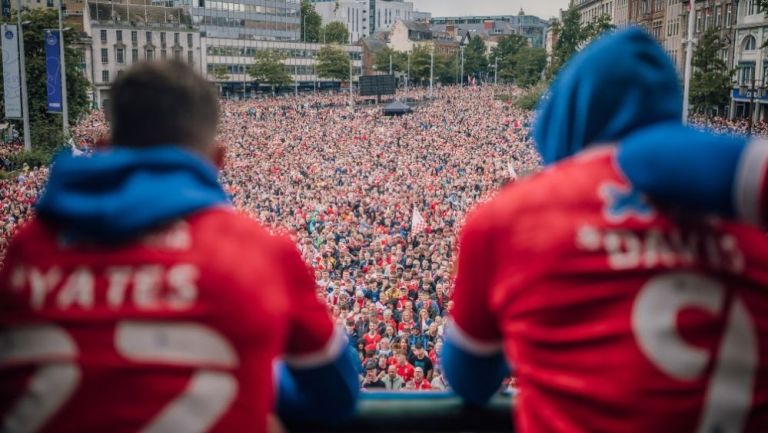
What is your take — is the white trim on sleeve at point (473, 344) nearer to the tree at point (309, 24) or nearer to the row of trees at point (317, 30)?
the tree at point (309, 24)

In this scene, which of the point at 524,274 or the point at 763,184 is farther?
the point at 524,274

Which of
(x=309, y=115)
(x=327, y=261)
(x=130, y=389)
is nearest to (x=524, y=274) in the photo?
(x=130, y=389)

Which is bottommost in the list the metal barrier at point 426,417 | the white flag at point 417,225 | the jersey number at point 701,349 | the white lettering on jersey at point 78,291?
the white flag at point 417,225

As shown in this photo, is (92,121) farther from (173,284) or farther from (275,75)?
(173,284)

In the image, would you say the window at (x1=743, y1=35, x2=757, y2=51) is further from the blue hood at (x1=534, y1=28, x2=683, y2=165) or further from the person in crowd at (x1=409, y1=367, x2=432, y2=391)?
the blue hood at (x1=534, y1=28, x2=683, y2=165)

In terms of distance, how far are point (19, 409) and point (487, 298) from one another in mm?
1015

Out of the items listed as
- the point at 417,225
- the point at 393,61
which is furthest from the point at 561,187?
the point at 393,61

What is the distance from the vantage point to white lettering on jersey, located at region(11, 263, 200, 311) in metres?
1.54

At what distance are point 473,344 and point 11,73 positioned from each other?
35587mm

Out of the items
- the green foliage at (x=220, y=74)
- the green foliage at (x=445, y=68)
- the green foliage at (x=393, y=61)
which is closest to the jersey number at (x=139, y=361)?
the green foliage at (x=220, y=74)

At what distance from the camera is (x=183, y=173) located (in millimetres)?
1648

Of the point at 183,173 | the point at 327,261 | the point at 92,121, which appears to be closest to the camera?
the point at 183,173

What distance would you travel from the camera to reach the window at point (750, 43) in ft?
161

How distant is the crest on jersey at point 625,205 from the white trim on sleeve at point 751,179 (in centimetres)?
17
